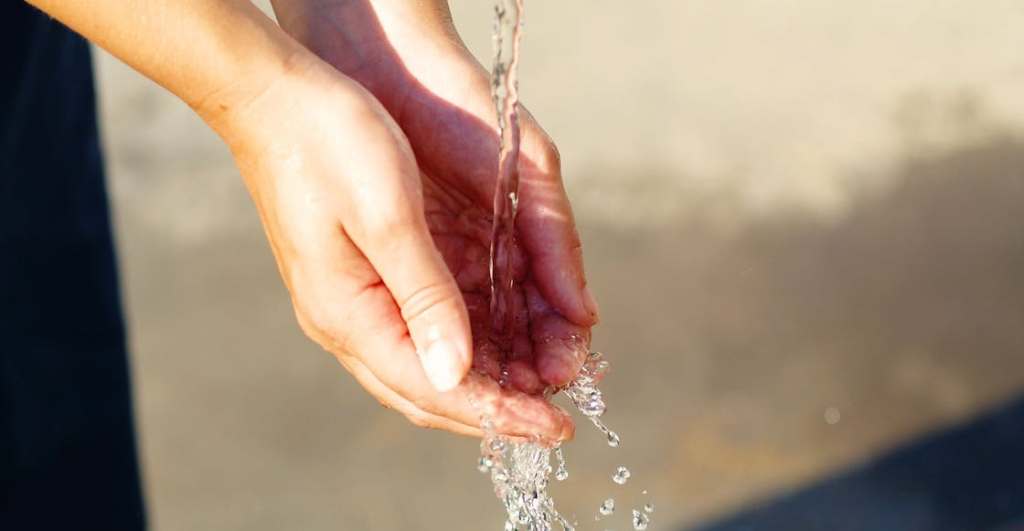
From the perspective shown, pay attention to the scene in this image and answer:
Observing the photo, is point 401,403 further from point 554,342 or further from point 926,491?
point 926,491

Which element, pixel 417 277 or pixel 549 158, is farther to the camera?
pixel 549 158

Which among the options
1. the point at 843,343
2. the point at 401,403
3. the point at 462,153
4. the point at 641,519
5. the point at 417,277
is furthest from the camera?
the point at 843,343

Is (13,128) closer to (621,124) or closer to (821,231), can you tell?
(621,124)

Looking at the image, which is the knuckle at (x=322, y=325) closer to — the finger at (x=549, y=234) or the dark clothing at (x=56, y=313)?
the finger at (x=549, y=234)

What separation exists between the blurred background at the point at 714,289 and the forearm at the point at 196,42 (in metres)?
1.00

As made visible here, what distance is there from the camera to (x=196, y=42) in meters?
0.93

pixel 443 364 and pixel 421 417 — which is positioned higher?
pixel 443 364

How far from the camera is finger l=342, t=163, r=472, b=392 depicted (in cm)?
89

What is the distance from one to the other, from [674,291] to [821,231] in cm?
30

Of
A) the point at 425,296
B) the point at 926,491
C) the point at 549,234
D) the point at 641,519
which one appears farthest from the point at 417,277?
the point at 926,491

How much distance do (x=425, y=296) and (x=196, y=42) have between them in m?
0.30

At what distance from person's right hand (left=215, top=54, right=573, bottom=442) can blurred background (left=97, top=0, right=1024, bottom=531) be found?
0.88 metres

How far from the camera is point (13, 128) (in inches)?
62.6

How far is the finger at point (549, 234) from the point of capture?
41.9 inches
